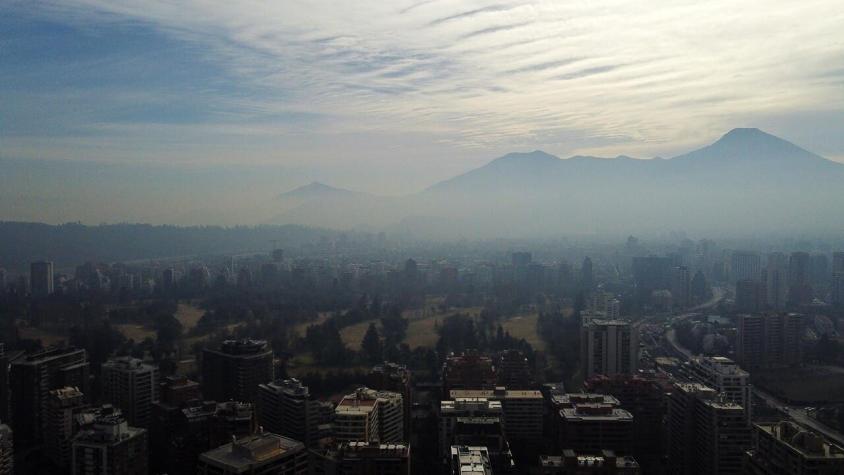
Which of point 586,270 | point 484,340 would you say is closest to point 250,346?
point 484,340

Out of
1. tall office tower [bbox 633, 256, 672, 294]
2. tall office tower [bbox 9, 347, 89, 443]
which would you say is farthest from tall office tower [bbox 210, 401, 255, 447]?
tall office tower [bbox 633, 256, 672, 294]

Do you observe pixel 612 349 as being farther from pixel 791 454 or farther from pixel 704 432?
pixel 791 454

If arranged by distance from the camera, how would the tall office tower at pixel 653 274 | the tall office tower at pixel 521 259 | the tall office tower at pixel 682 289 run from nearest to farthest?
1. the tall office tower at pixel 682 289
2. the tall office tower at pixel 653 274
3. the tall office tower at pixel 521 259

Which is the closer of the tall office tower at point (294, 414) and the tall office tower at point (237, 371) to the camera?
the tall office tower at point (294, 414)

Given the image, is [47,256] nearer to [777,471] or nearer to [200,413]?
[200,413]

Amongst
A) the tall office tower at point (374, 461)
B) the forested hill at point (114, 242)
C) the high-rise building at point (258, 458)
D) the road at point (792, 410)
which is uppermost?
the forested hill at point (114, 242)

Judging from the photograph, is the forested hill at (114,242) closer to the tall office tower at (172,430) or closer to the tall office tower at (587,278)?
the tall office tower at (172,430)

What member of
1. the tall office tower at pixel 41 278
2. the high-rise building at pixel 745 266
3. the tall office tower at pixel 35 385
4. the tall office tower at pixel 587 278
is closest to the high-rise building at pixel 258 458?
the tall office tower at pixel 35 385
